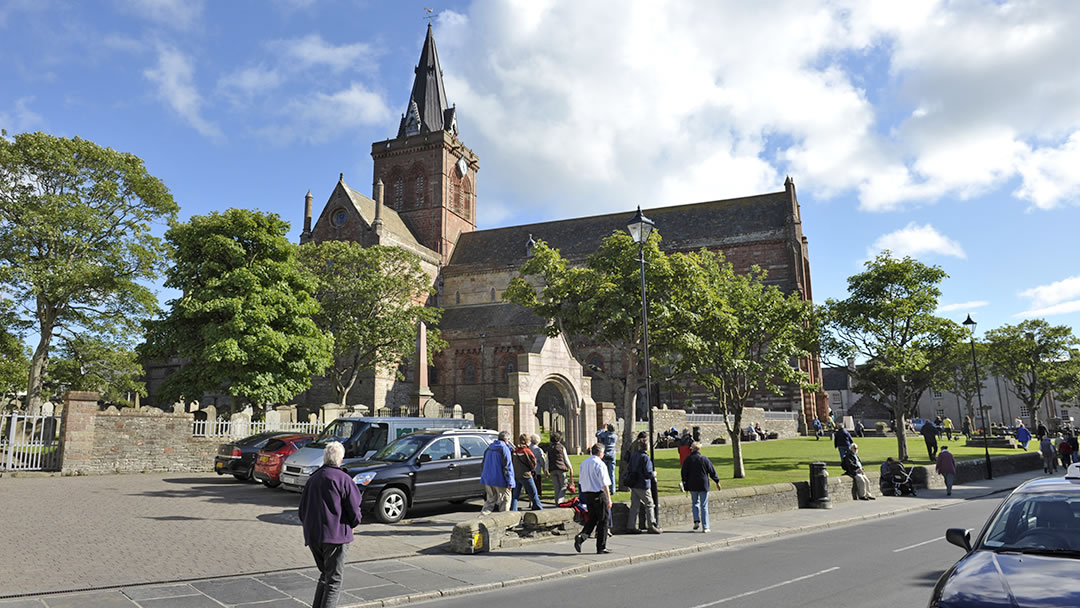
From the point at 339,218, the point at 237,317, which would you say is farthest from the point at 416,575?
the point at 339,218

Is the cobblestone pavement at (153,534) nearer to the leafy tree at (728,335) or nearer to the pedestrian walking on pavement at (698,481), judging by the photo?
the pedestrian walking on pavement at (698,481)

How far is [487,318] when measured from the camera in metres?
51.5

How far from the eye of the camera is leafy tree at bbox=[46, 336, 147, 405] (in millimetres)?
26641

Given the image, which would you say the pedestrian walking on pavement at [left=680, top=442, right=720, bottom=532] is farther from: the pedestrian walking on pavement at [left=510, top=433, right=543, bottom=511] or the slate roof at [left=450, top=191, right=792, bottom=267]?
the slate roof at [left=450, top=191, right=792, bottom=267]

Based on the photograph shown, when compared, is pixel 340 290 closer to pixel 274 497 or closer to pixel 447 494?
pixel 274 497

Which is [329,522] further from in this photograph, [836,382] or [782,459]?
[836,382]

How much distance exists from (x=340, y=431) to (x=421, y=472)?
20.0 feet

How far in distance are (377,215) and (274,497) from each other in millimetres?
40133

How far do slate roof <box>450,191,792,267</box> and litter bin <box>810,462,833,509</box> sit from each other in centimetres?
3084

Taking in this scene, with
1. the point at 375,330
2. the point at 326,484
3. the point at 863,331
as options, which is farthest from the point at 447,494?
the point at 375,330

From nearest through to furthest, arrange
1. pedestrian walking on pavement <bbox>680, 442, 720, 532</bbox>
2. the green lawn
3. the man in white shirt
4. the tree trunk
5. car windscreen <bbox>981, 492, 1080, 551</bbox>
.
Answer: car windscreen <bbox>981, 492, 1080, 551</bbox>, the man in white shirt, pedestrian walking on pavement <bbox>680, 442, 720, 532</bbox>, the green lawn, the tree trunk

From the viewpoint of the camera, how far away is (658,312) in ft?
64.0

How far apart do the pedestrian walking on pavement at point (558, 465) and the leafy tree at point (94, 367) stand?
21.2 meters

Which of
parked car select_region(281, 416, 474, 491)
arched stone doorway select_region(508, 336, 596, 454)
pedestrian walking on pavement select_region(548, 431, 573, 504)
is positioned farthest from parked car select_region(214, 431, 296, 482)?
pedestrian walking on pavement select_region(548, 431, 573, 504)
